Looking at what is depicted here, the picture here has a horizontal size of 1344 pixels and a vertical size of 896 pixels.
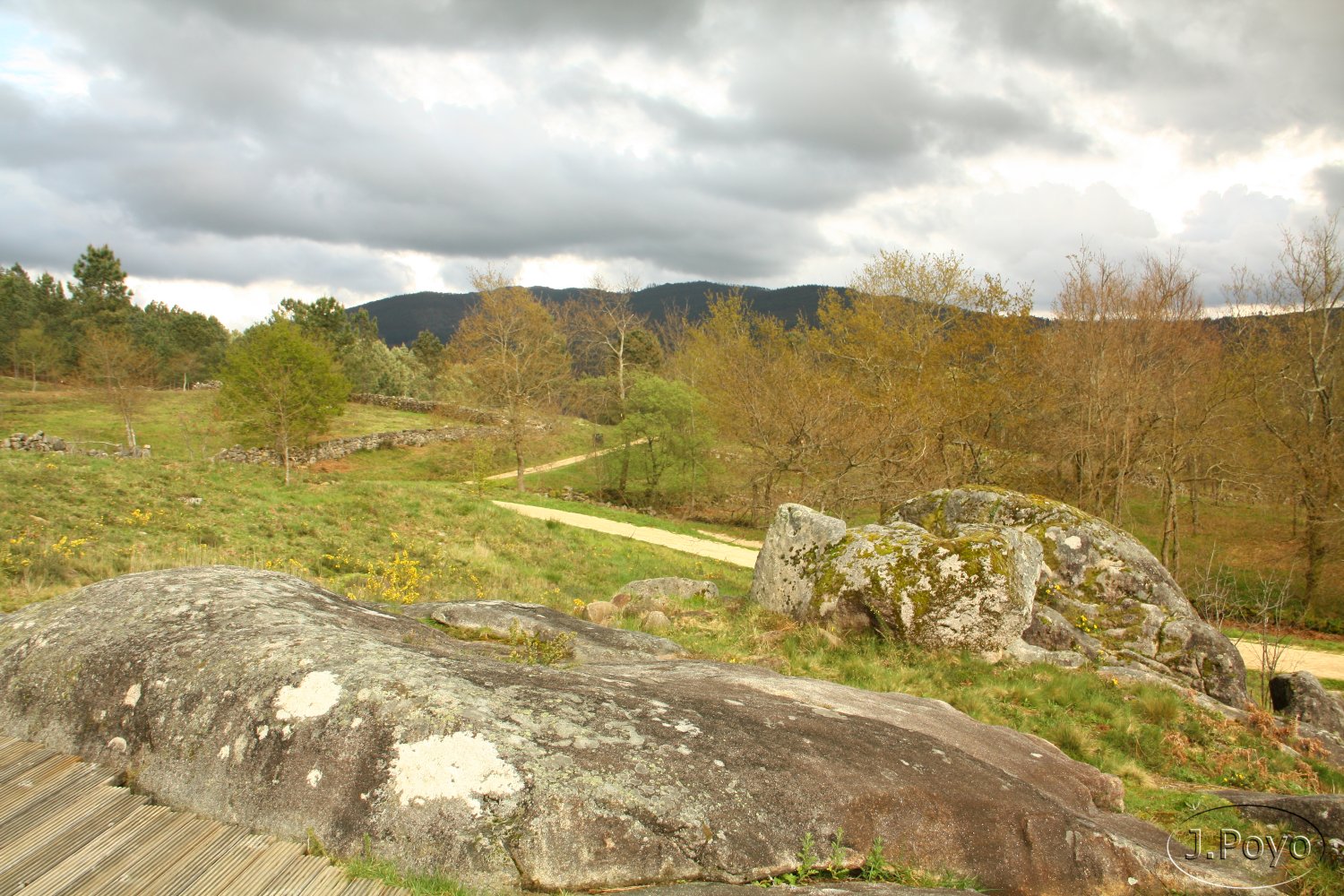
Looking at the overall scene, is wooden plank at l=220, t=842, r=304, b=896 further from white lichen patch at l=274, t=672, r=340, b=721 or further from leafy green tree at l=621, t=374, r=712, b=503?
leafy green tree at l=621, t=374, r=712, b=503

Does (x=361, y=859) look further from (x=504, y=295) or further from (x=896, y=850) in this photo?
(x=504, y=295)

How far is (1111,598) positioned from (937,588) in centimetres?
473

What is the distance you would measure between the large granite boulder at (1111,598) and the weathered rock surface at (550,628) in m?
7.82

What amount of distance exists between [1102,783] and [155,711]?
6709 mm

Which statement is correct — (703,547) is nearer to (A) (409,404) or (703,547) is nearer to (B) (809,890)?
(B) (809,890)

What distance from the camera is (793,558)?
42.7 feet

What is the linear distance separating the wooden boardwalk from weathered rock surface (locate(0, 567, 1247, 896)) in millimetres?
154

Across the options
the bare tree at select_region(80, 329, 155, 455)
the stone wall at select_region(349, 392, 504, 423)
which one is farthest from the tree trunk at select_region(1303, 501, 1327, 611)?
the bare tree at select_region(80, 329, 155, 455)

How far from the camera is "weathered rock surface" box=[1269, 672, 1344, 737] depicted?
37.4 feet

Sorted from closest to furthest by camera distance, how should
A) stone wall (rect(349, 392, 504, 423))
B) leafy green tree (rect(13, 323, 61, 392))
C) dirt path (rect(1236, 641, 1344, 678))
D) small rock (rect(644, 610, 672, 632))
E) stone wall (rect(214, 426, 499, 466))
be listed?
small rock (rect(644, 610, 672, 632)), dirt path (rect(1236, 641, 1344, 678)), stone wall (rect(214, 426, 499, 466)), leafy green tree (rect(13, 323, 61, 392)), stone wall (rect(349, 392, 504, 423))

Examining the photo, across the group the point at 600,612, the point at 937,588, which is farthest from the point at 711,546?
the point at 937,588

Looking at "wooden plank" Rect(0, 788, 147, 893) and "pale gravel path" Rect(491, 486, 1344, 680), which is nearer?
"wooden plank" Rect(0, 788, 147, 893)

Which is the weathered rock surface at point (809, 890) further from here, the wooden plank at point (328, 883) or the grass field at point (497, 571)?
the wooden plank at point (328, 883)

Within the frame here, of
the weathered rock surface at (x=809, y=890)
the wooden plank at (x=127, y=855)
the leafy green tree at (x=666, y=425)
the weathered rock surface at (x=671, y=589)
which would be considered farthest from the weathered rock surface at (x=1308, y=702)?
the leafy green tree at (x=666, y=425)
